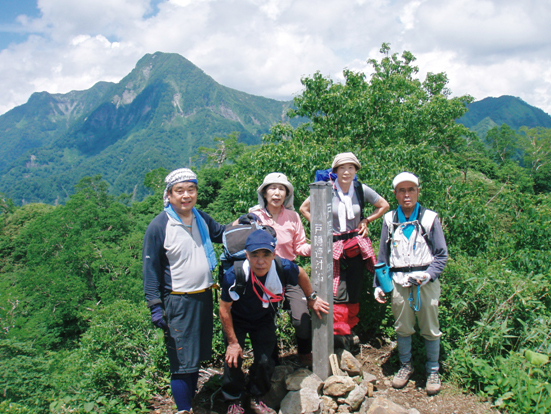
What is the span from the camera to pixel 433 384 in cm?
321

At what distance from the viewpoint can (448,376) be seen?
3363 mm

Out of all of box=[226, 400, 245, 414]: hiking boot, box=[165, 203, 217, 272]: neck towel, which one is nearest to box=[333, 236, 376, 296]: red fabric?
box=[165, 203, 217, 272]: neck towel

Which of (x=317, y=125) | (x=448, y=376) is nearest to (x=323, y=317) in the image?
(x=448, y=376)

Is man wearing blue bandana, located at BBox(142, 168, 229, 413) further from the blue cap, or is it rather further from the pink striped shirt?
the pink striped shirt

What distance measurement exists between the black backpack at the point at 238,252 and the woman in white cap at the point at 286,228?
0.30 m

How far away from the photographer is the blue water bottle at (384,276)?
130 inches

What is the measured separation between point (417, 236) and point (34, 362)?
811 centimetres

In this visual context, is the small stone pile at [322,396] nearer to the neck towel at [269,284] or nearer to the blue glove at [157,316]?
the neck towel at [269,284]

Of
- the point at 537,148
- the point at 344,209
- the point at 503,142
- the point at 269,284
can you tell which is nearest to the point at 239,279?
the point at 269,284

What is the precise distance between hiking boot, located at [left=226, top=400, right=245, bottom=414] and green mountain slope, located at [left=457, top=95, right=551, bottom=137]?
637ft

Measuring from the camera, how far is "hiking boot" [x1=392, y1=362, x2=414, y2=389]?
3.35 m

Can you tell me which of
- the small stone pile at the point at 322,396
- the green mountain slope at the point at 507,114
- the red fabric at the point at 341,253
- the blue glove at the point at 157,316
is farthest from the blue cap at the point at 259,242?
the green mountain slope at the point at 507,114

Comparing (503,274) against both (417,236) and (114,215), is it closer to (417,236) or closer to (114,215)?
(417,236)

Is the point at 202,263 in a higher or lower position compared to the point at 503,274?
higher
